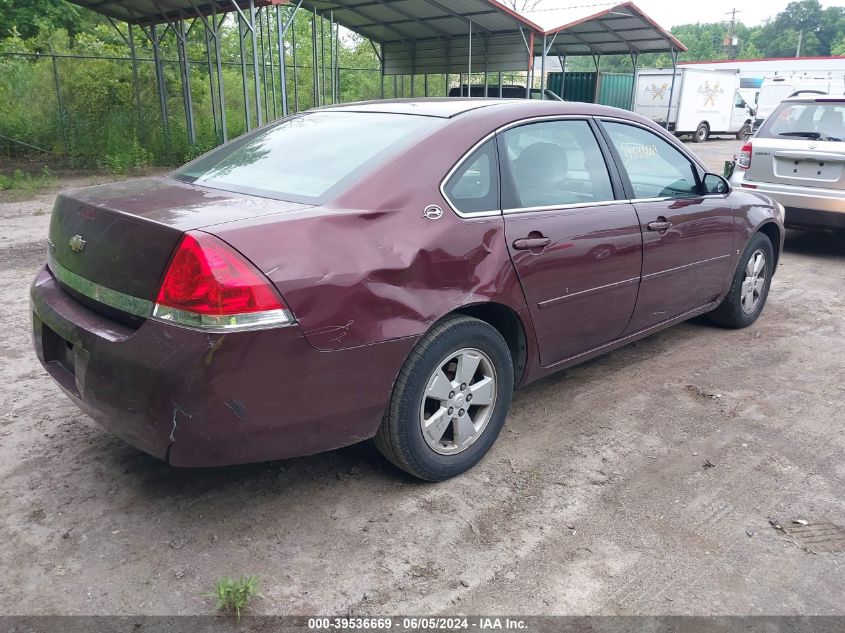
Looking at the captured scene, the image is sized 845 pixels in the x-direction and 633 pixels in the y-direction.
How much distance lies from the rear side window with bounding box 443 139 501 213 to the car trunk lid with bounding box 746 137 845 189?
5946 millimetres

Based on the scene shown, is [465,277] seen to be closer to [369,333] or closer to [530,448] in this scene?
[369,333]

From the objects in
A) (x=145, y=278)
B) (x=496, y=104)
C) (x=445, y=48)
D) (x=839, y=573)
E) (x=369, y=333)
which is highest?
(x=445, y=48)

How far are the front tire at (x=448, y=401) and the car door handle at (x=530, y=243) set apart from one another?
1.35 ft

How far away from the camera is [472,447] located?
3279 mm

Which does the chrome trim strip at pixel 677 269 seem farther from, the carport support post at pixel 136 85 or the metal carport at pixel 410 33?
the carport support post at pixel 136 85

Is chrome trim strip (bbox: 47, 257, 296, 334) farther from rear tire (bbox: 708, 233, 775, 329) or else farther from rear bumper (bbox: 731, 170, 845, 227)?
rear bumper (bbox: 731, 170, 845, 227)

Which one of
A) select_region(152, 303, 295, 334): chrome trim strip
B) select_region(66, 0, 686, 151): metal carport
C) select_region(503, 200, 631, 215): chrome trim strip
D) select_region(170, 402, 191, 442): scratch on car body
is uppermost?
select_region(66, 0, 686, 151): metal carport

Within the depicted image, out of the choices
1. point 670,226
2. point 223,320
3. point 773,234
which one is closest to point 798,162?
point 773,234

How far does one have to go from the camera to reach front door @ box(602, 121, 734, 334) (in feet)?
13.5

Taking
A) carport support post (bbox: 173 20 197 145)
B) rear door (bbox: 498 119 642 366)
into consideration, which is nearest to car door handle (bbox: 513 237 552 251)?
rear door (bbox: 498 119 642 366)

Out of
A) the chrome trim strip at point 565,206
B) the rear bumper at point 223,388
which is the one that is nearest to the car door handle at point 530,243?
the chrome trim strip at point 565,206

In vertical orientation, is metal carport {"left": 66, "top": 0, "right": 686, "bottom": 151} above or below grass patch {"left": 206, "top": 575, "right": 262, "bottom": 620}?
above

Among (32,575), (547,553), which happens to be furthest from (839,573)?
(32,575)

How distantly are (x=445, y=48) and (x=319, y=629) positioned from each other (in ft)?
66.8
